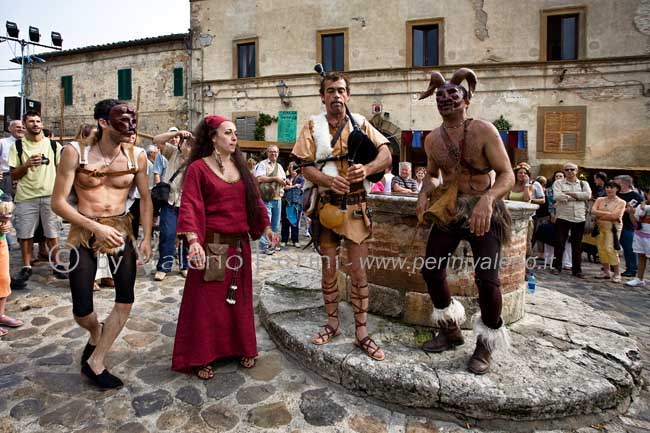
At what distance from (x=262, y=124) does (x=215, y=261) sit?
48.5ft

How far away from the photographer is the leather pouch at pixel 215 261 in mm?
2830

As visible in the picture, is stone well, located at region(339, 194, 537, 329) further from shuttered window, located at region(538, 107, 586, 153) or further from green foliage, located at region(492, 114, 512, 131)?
shuttered window, located at region(538, 107, 586, 153)

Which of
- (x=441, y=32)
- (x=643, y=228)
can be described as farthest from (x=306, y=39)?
(x=643, y=228)

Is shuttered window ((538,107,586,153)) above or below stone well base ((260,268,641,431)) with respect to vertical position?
above

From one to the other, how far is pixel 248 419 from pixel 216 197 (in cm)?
147

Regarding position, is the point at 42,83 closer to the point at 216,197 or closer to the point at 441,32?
the point at 441,32

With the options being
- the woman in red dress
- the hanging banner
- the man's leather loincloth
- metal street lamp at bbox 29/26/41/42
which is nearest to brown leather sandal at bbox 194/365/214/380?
the woman in red dress

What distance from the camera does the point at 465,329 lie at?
3.38 metres

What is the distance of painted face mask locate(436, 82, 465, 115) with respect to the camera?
2.69 m

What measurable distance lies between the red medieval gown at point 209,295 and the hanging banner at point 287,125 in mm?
14070

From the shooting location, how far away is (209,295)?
2908 millimetres

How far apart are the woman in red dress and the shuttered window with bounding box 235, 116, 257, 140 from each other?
1457 cm

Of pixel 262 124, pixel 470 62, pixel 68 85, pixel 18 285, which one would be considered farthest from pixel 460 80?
pixel 68 85

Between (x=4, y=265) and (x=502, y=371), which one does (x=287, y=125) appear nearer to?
(x=4, y=265)
